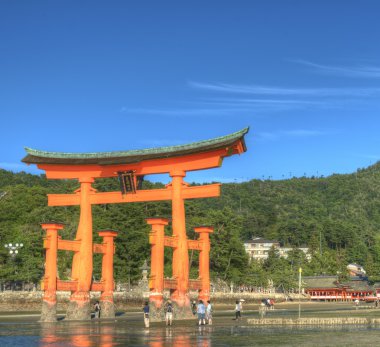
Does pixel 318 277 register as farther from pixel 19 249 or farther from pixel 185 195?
pixel 185 195

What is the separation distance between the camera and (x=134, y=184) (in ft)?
133

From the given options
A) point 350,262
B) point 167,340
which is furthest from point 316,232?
point 167,340

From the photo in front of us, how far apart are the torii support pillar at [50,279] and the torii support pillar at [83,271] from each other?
132 cm

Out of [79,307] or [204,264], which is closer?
[79,307]

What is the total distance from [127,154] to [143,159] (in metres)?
1.28

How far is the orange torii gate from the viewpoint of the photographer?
38.2m

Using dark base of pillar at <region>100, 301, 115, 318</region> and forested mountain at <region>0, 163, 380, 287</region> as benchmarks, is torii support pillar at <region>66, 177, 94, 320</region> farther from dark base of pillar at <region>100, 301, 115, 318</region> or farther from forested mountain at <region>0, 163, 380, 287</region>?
forested mountain at <region>0, 163, 380, 287</region>

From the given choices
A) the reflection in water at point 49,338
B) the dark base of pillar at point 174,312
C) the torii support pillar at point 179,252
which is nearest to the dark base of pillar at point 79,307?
the dark base of pillar at point 174,312

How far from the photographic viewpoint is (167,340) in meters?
23.8

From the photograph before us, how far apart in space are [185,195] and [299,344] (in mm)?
18562

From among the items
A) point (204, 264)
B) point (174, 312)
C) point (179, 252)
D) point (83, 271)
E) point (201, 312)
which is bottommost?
point (174, 312)

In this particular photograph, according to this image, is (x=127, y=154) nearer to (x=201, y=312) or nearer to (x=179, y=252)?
(x=179, y=252)

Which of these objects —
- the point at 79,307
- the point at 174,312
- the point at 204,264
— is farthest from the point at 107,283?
the point at 204,264

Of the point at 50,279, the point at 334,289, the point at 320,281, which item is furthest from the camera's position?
the point at 320,281
